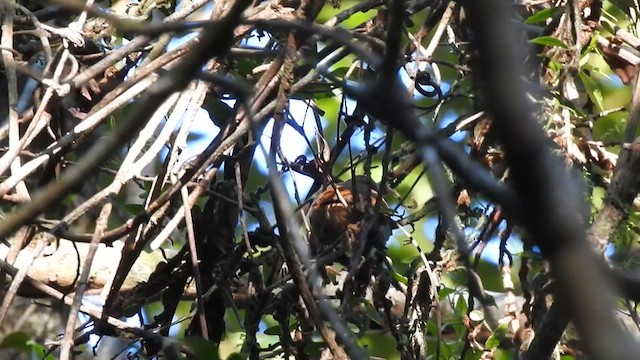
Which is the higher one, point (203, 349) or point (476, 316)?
point (476, 316)

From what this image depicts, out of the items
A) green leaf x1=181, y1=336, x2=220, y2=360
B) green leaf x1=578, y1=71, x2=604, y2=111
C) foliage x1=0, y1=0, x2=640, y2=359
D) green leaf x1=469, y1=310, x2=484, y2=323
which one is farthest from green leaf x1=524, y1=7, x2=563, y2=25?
green leaf x1=181, y1=336, x2=220, y2=360

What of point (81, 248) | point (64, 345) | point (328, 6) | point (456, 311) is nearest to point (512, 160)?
point (64, 345)

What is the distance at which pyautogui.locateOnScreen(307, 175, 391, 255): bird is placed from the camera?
1.51m

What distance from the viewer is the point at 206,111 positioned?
1687 millimetres

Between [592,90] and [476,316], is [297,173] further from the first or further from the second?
[592,90]

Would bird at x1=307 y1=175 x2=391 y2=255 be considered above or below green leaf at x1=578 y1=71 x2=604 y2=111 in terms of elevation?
below

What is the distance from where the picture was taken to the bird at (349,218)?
4.96 ft

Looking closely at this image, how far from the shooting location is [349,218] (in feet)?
5.41

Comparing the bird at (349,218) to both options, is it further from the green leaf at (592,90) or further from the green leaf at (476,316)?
the green leaf at (592,90)

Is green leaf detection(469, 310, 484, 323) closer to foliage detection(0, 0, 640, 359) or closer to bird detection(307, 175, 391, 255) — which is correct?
foliage detection(0, 0, 640, 359)

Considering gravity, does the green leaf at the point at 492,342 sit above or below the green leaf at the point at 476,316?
below

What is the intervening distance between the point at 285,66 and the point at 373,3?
319 mm

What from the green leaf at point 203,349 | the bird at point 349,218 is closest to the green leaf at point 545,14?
the bird at point 349,218

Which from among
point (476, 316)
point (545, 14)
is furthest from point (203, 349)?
point (545, 14)
